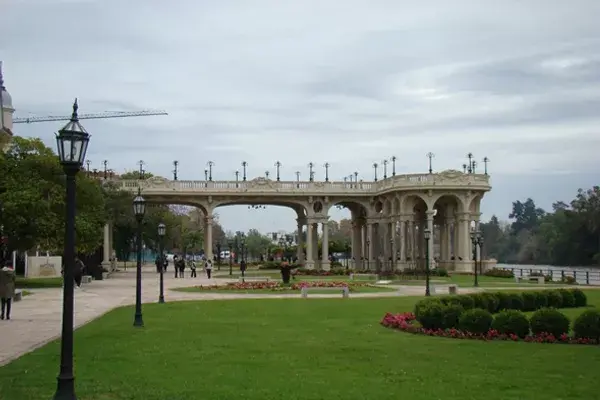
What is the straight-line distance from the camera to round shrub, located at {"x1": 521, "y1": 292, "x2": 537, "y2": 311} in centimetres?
2356

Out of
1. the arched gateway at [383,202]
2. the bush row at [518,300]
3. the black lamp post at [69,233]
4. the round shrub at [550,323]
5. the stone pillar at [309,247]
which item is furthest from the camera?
the stone pillar at [309,247]

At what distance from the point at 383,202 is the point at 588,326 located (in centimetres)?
5531

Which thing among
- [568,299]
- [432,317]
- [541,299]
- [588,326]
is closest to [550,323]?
[588,326]

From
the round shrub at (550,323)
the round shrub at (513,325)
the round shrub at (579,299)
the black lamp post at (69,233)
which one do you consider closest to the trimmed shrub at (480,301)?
the round shrub at (579,299)

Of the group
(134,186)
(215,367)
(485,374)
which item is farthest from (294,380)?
(134,186)

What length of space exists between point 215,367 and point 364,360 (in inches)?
103

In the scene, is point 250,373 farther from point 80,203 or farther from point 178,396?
point 80,203

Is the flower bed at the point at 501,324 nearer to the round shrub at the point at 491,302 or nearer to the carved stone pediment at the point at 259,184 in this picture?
the round shrub at the point at 491,302

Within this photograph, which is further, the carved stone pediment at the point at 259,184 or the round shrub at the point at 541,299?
the carved stone pediment at the point at 259,184

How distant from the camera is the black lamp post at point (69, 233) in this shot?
8.74 m

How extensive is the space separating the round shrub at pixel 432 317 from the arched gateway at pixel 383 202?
4663 centimetres

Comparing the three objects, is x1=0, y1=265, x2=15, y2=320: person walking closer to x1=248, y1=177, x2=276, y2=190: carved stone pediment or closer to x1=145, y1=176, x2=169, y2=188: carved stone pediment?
x1=145, y1=176, x2=169, y2=188: carved stone pediment

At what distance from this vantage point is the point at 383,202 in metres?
70.3

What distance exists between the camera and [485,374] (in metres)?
11.4
